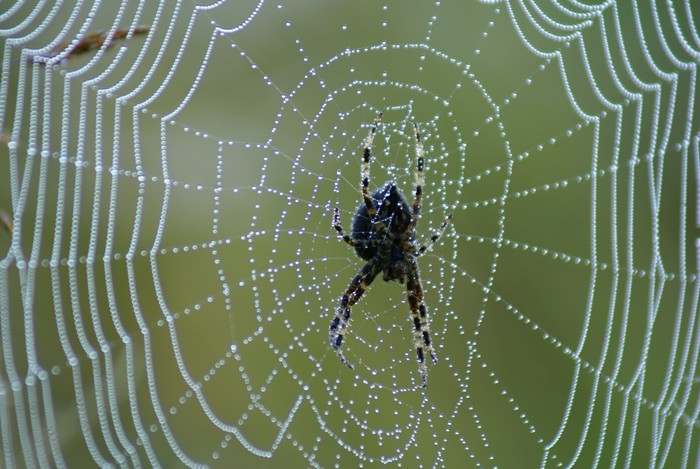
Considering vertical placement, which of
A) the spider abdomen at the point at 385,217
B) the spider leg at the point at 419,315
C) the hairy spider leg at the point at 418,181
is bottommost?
the spider leg at the point at 419,315

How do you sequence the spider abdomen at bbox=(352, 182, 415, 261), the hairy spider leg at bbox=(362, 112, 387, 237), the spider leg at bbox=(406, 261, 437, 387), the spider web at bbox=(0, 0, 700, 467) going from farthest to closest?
the spider web at bbox=(0, 0, 700, 467) → the spider leg at bbox=(406, 261, 437, 387) → the spider abdomen at bbox=(352, 182, 415, 261) → the hairy spider leg at bbox=(362, 112, 387, 237)

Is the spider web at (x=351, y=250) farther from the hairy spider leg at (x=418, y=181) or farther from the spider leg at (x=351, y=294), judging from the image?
the hairy spider leg at (x=418, y=181)

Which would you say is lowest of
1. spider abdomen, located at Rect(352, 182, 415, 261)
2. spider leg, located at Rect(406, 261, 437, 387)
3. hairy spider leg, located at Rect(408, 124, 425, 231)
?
spider leg, located at Rect(406, 261, 437, 387)

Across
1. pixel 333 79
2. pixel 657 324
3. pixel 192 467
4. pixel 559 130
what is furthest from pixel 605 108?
pixel 192 467

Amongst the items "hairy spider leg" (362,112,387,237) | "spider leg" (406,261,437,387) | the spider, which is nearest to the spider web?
"spider leg" (406,261,437,387)

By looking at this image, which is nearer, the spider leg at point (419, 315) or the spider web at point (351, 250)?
the spider leg at point (419, 315)

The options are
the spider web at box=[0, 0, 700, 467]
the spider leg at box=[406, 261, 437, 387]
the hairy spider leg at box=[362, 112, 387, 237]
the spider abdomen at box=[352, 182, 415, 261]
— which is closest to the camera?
the hairy spider leg at box=[362, 112, 387, 237]

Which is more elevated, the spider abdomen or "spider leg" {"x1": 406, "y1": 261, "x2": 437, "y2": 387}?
the spider abdomen

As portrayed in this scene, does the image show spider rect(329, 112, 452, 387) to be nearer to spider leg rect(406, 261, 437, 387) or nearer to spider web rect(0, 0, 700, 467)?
spider leg rect(406, 261, 437, 387)

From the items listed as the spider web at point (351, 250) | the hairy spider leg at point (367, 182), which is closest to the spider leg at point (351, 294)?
the hairy spider leg at point (367, 182)
